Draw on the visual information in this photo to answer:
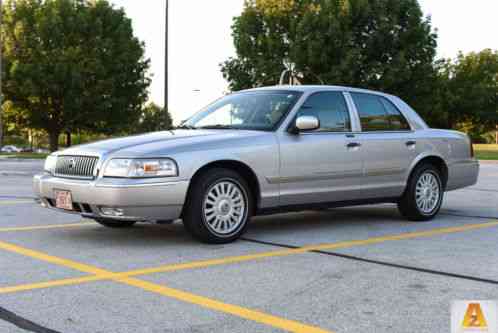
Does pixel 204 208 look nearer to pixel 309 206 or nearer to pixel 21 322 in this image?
pixel 309 206

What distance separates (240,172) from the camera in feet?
22.6

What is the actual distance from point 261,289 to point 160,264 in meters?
1.18

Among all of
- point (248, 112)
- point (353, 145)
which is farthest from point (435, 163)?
point (248, 112)

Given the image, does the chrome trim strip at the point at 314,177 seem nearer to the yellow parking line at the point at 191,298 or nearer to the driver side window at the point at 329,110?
the driver side window at the point at 329,110

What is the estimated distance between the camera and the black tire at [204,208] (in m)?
6.44

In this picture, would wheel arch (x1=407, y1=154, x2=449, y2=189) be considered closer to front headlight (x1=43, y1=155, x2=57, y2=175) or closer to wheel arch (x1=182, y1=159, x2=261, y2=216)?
wheel arch (x1=182, y1=159, x2=261, y2=216)

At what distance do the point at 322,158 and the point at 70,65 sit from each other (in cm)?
3382

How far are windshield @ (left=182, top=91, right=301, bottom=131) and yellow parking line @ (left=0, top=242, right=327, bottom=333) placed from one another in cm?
245

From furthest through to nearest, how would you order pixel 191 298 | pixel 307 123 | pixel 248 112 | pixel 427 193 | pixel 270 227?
pixel 427 193 < pixel 270 227 < pixel 248 112 < pixel 307 123 < pixel 191 298

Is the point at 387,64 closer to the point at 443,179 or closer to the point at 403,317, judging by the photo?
the point at 443,179

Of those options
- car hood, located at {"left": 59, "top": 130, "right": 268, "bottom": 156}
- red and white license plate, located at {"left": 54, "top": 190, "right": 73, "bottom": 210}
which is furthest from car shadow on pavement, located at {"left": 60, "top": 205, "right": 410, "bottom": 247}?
car hood, located at {"left": 59, "top": 130, "right": 268, "bottom": 156}

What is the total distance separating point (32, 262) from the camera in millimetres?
5590

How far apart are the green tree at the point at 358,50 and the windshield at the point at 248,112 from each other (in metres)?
26.5

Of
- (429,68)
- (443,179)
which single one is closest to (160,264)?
(443,179)
